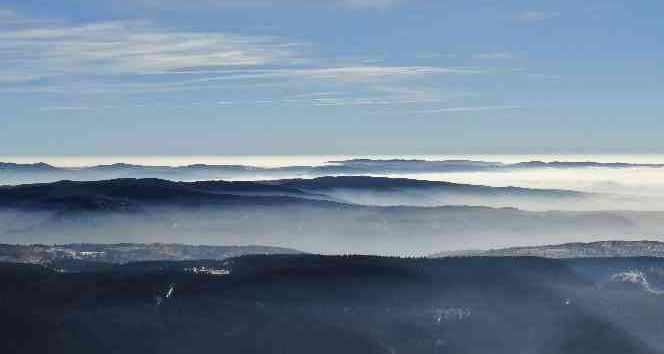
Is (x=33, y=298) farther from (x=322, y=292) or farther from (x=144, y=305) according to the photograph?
(x=322, y=292)

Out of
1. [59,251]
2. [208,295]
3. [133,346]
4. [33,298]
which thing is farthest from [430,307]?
[59,251]

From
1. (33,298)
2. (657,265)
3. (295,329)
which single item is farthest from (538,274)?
(33,298)

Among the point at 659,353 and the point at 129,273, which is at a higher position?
the point at 129,273

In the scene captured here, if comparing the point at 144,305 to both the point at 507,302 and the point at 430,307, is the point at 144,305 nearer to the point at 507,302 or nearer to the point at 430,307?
the point at 430,307

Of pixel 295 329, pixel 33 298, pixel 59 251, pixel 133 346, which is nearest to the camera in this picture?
pixel 133 346

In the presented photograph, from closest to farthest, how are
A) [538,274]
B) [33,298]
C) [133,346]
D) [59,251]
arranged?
[133,346], [33,298], [538,274], [59,251]

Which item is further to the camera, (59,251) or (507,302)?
(59,251)
